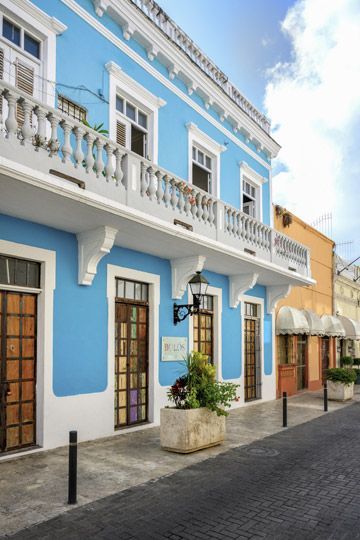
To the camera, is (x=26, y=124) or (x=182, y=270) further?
(x=182, y=270)

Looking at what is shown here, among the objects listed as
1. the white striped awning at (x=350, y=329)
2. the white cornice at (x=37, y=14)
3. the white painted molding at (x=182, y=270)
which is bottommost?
the white striped awning at (x=350, y=329)

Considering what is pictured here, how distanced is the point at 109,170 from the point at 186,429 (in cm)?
450

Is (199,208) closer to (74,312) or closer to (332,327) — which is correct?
(74,312)

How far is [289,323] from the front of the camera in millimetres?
16422

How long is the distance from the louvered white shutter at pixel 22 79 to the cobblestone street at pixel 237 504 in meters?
6.04

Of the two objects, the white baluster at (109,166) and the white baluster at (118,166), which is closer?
the white baluster at (109,166)

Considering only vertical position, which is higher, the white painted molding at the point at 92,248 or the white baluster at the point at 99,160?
the white baluster at the point at 99,160

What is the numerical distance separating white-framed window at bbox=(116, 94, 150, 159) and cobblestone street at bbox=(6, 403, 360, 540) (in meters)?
6.62

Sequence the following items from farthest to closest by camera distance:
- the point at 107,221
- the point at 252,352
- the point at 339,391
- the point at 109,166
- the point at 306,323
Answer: the point at 306,323
the point at 339,391
the point at 252,352
the point at 107,221
the point at 109,166

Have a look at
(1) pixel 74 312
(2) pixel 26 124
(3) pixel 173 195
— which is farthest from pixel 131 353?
(2) pixel 26 124

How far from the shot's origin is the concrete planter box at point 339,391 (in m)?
15.2

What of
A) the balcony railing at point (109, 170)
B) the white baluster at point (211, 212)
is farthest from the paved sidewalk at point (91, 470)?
the white baluster at point (211, 212)

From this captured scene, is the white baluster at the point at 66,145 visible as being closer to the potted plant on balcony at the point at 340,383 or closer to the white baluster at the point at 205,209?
the white baluster at the point at 205,209

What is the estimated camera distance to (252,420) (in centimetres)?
1135
